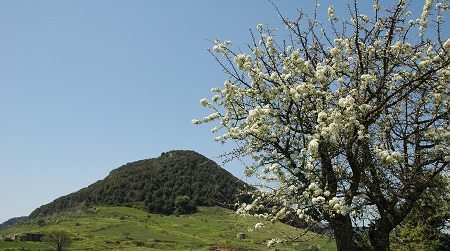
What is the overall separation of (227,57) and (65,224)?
195 meters

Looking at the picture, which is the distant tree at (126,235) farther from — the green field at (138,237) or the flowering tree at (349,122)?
the flowering tree at (349,122)

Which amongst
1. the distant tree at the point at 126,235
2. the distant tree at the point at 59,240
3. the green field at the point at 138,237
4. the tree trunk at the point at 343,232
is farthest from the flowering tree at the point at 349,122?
the distant tree at the point at 126,235

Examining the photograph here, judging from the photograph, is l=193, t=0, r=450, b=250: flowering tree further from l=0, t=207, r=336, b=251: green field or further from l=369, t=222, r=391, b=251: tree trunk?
l=0, t=207, r=336, b=251: green field

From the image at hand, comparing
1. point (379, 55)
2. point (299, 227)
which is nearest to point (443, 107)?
point (379, 55)

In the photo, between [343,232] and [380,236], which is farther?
[380,236]

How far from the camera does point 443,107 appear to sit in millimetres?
15078

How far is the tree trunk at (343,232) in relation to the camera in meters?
13.4

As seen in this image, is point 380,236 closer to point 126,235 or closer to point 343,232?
point 343,232

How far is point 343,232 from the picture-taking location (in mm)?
13453

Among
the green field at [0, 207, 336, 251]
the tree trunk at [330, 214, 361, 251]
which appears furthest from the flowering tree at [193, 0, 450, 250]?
the green field at [0, 207, 336, 251]

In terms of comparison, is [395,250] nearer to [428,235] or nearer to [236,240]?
[428,235]

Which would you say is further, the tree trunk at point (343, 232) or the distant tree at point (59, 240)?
the distant tree at point (59, 240)

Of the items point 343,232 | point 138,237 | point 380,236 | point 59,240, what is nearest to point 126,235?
point 138,237

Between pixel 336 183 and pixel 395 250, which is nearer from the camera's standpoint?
pixel 336 183
